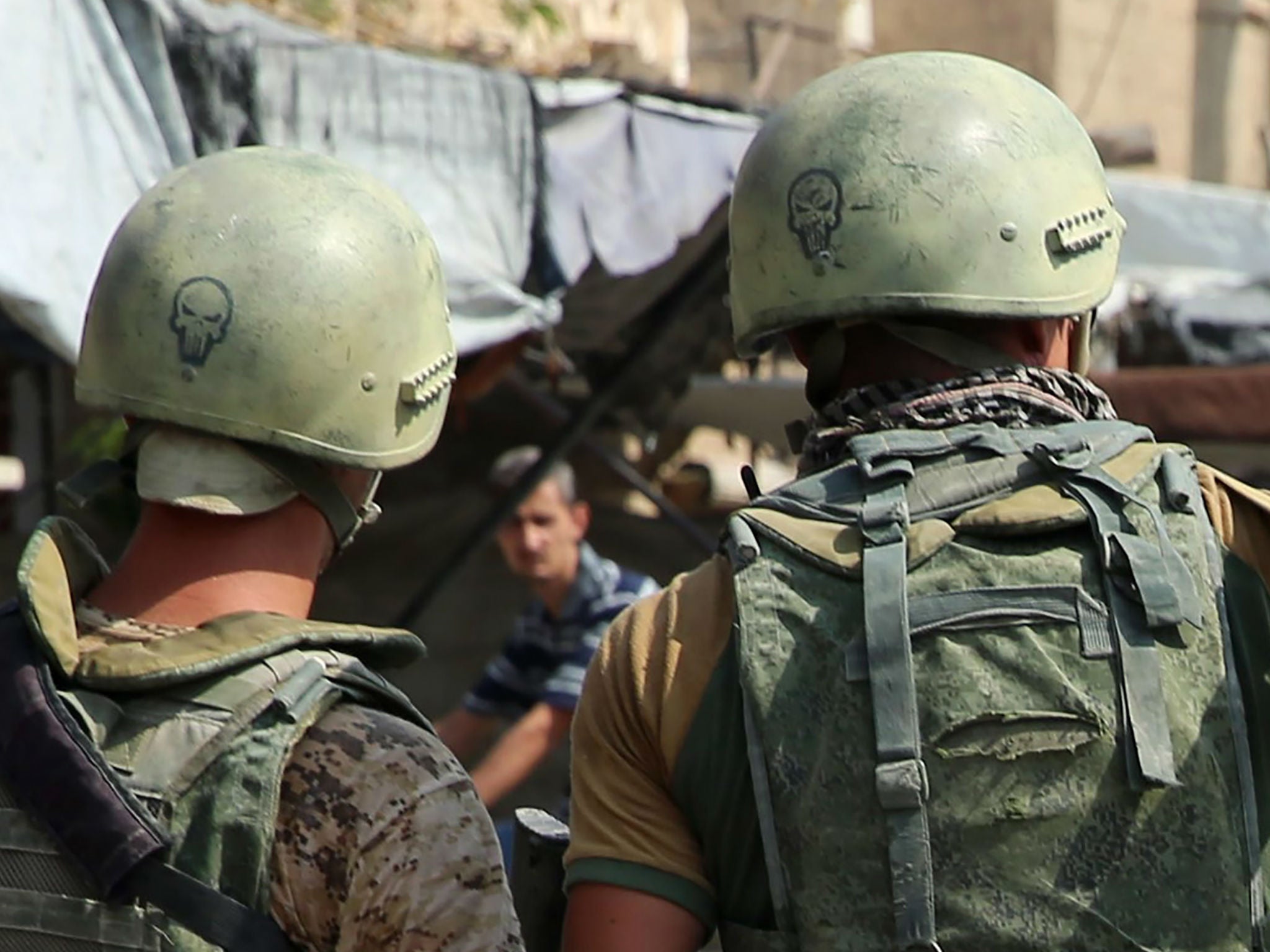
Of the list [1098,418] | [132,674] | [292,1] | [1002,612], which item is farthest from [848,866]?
[292,1]

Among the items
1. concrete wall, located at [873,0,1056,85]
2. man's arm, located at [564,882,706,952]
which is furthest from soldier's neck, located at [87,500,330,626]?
concrete wall, located at [873,0,1056,85]

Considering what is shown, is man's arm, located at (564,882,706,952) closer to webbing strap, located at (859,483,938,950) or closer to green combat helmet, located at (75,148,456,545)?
webbing strap, located at (859,483,938,950)

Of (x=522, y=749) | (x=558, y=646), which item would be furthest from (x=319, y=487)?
(x=558, y=646)

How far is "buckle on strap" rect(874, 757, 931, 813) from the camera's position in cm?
200

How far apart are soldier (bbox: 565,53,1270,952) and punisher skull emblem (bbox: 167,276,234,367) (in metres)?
0.53

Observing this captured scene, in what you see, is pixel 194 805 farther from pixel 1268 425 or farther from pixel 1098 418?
pixel 1268 425

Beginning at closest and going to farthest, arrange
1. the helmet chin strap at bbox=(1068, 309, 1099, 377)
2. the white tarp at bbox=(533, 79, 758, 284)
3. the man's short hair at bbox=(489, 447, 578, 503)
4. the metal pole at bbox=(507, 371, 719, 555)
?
the helmet chin strap at bbox=(1068, 309, 1099, 377) < the white tarp at bbox=(533, 79, 758, 284) < the man's short hair at bbox=(489, 447, 578, 503) < the metal pole at bbox=(507, 371, 719, 555)

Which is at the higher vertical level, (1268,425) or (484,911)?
(484,911)

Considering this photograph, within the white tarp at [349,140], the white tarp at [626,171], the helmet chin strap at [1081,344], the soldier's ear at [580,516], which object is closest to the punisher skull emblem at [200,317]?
the helmet chin strap at [1081,344]

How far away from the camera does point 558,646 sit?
223 inches

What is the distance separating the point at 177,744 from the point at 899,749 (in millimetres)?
703

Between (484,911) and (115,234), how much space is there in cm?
86

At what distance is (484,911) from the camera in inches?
76.8

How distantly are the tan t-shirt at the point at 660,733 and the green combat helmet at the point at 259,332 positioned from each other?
350 millimetres
